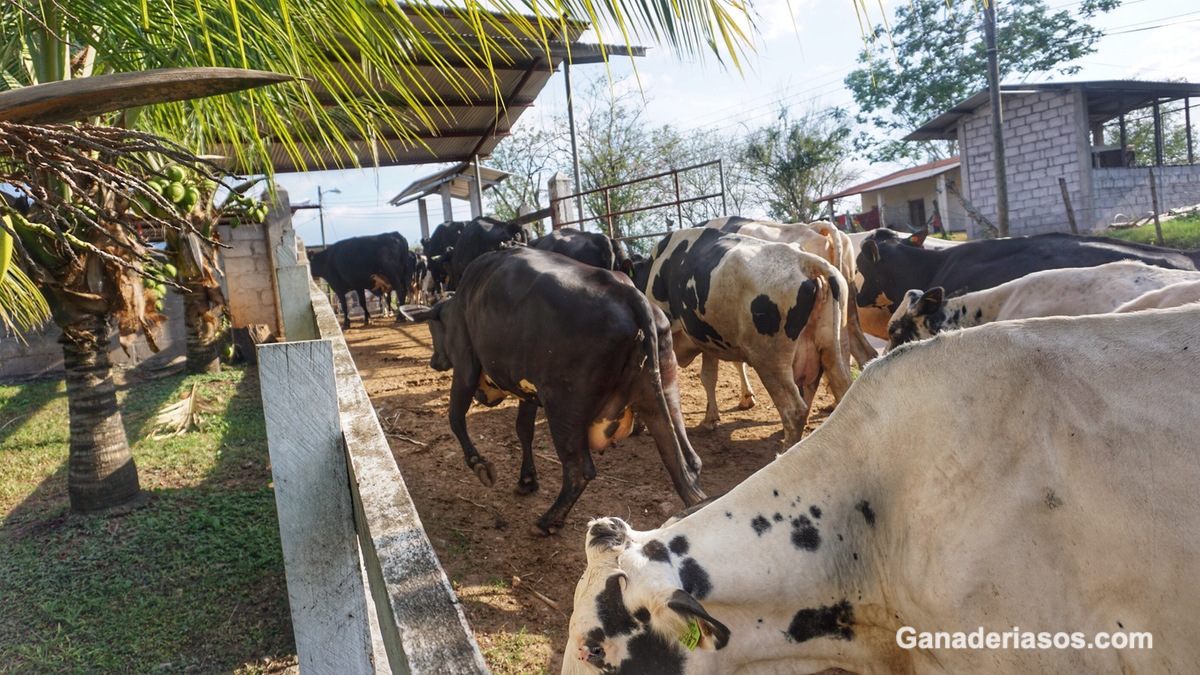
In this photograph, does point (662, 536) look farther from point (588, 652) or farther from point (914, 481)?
point (914, 481)

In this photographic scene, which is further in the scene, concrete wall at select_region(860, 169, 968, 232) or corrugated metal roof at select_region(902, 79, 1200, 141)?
concrete wall at select_region(860, 169, 968, 232)

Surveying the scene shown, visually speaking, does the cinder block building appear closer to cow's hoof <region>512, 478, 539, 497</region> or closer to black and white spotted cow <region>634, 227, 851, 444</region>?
black and white spotted cow <region>634, 227, 851, 444</region>

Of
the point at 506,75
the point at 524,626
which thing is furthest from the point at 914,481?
the point at 506,75

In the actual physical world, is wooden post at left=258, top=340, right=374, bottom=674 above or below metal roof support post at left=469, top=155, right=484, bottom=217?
below

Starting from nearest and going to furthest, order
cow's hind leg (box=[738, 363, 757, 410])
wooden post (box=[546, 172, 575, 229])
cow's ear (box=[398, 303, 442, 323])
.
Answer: cow's ear (box=[398, 303, 442, 323]), cow's hind leg (box=[738, 363, 757, 410]), wooden post (box=[546, 172, 575, 229])

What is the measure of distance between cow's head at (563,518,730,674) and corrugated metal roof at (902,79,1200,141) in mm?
20179

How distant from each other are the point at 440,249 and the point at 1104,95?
1755 centimetres

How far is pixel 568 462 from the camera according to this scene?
13.9 feet

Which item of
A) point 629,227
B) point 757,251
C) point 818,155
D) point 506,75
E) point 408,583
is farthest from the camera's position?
point 818,155

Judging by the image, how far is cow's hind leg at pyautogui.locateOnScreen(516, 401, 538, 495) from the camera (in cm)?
492

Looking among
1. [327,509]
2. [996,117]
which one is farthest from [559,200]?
[327,509]

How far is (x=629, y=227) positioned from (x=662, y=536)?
75.1ft

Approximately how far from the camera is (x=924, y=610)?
180 cm

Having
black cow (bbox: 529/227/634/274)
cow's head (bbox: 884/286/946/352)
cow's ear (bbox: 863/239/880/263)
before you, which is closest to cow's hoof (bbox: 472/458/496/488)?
cow's head (bbox: 884/286/946/352)
